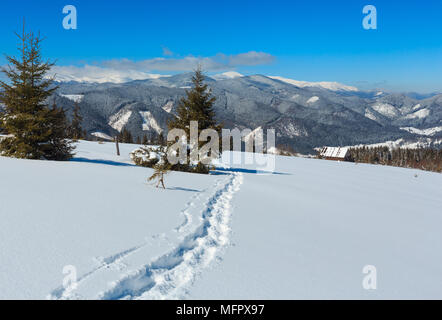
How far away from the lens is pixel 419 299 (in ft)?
13.4

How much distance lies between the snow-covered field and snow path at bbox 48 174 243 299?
17mm

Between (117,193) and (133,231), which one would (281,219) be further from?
(117,193)

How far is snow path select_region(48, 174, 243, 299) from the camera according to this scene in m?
3.54

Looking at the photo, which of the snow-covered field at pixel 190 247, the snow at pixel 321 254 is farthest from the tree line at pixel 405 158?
the snow-covered field at pixel 190 247

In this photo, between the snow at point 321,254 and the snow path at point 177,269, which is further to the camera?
the snow at point 321,254

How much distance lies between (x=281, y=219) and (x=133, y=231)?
4.28 meters

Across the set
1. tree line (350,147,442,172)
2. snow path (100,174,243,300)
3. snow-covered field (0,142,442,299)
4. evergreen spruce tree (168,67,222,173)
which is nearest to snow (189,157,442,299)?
snow-covered field (0,142,442,299)

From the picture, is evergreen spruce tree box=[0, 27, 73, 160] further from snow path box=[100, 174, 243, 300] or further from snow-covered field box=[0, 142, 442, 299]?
snow path box=[100, 174, 243, 300]

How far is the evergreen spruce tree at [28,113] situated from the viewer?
1405 centimetres

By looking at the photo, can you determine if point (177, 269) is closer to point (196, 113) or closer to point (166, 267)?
point (166, 267)

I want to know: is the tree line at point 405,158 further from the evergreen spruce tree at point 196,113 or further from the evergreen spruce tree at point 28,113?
the evergreen spruce tree at point 28,113

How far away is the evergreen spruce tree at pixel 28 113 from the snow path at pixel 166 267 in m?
11.7

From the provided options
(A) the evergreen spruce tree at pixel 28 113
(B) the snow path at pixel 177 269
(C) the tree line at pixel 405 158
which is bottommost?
(C) the tree line at pixel 405 158
